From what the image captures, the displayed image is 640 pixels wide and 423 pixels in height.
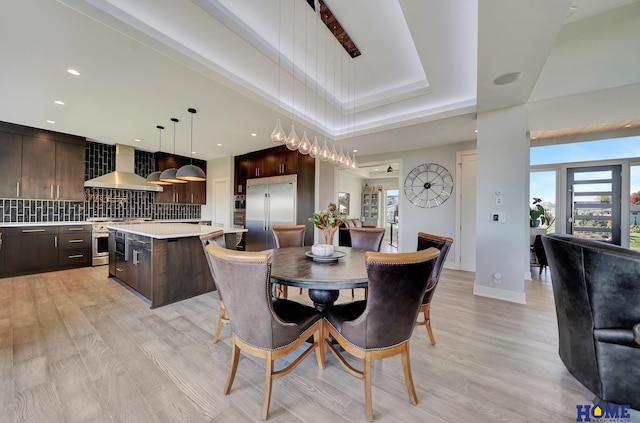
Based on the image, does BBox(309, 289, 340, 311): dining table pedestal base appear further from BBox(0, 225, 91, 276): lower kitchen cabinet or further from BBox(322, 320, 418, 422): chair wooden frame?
BBox(0, 225, 91, 276): lower kitchen cabinet

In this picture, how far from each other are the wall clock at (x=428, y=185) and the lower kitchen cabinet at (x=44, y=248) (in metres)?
6.60

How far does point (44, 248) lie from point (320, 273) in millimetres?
5424

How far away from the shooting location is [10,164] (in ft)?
12.9

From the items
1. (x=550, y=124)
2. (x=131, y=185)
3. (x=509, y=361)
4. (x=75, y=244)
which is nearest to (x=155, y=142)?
(x=131, y=185)

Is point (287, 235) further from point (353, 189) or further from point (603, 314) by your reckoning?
point (353, 189)

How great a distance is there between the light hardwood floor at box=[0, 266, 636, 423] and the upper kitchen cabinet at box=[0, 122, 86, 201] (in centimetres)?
272

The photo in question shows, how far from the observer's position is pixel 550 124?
3441 millimetres

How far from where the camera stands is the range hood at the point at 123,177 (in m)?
4.69

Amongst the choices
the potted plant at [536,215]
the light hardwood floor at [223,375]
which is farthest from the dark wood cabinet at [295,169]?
the potted plant at [536,215]

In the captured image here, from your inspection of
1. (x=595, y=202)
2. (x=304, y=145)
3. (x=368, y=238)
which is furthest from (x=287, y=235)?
(x=595, y=202)

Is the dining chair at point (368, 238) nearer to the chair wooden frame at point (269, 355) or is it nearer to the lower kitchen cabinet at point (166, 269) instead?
the chair wooden frame at point (269, 355)

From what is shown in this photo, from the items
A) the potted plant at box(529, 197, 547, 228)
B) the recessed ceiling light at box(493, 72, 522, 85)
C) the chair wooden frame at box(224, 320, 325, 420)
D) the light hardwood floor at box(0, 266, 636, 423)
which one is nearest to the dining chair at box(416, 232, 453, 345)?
the light hardwood floor at box(0, 266, 636, 423)

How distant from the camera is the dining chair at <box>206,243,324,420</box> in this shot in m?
1.18

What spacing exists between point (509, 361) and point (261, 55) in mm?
3524
